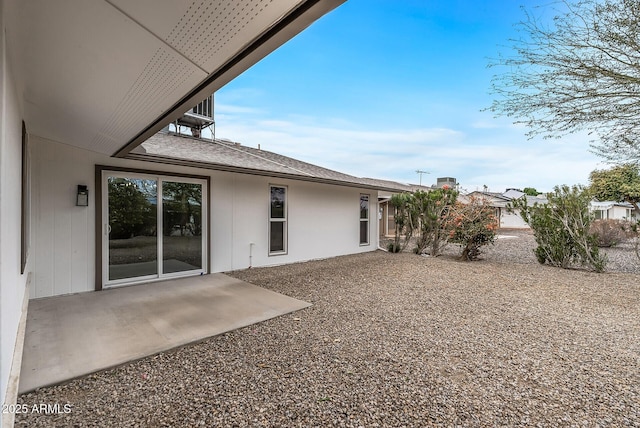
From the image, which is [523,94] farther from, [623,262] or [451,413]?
[623,262]

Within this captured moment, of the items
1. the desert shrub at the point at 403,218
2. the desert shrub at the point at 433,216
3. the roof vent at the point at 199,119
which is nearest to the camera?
the desert shrub at the point at 433,216

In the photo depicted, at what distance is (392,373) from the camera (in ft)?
8.96

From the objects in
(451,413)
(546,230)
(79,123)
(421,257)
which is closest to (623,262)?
(546,230)

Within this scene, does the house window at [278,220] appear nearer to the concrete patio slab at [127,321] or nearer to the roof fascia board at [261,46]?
the concrete patio slab at [127,321]

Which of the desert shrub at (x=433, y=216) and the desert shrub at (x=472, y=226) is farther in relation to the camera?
the desert shrub at (x=433, y=216)

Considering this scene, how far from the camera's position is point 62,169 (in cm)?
496

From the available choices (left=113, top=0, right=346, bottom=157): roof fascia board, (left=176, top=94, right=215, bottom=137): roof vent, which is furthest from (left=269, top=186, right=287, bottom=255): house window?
(left=113, top=0, right=346, bottom=157): roof fascia board

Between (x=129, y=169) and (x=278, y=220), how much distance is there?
3775 mm

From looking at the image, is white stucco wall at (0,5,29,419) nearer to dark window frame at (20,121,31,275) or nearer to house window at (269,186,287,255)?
dark window frame at (20,121,31,275)

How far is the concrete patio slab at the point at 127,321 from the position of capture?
2.85 meters

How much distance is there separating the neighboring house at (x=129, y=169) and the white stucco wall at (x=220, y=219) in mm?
23

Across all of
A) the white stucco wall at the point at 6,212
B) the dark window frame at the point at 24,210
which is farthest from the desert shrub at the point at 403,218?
the white stucco wall at the point at 6,212

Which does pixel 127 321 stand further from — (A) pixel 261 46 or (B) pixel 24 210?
(A) pixel 261 46

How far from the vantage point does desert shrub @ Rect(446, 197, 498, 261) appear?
872cm
